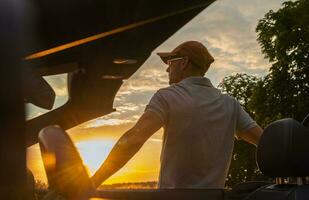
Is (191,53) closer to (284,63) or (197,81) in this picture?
(197,81)

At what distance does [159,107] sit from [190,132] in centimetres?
18

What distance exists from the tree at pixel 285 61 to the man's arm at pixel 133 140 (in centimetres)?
3150

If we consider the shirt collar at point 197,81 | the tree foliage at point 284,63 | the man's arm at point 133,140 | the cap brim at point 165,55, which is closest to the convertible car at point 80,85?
the man's arm at point 133,140

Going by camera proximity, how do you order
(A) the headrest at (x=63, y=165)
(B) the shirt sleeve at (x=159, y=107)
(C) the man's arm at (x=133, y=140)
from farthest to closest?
(B) the shirt sleeve at (x=159, y=107)
(C) the man's arm at (x=133, y=140)
(A) the headrest at (x=63, y=165)

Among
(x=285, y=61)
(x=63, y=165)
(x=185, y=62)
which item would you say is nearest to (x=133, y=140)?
(x=185, y=62)

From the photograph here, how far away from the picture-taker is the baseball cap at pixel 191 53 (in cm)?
309

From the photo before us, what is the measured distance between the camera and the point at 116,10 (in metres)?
6.58

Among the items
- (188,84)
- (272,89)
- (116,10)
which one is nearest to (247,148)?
(272,89)

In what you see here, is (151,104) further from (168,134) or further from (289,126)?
(289,126)

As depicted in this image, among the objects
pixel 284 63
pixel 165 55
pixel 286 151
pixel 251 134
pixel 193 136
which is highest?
pixel 165 55

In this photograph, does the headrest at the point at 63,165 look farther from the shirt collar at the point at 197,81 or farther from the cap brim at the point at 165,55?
the cap brim at the point at 165,55

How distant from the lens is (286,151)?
197 cm

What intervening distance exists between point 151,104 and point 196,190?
24.1 inches

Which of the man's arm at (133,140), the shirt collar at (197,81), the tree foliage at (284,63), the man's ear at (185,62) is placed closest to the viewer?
the man's arm at (133,140)
